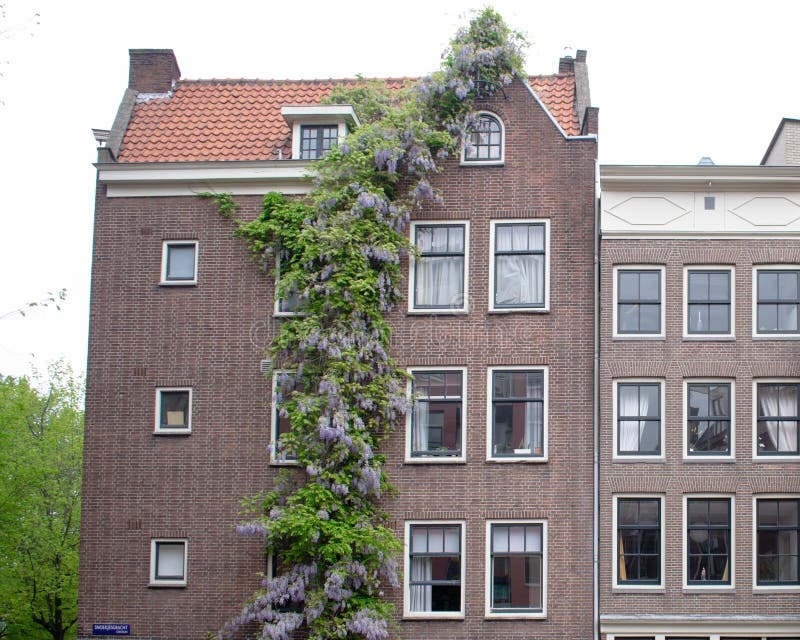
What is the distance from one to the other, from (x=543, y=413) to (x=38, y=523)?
2632 cm

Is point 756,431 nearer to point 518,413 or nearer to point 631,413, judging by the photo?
point 631,413

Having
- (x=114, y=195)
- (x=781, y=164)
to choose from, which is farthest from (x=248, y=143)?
(x=781, y=164)

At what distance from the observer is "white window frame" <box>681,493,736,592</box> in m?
24.0

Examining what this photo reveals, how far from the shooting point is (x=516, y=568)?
2400 cm

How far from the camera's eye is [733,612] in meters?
23.8

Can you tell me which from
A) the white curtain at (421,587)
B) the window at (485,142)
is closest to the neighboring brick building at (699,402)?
the window at (485,142)

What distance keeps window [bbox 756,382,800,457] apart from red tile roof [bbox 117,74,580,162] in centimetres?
756

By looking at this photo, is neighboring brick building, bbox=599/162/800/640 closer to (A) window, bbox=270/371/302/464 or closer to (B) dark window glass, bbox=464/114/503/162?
(B) dark window glass, bbox=464/114/503/162

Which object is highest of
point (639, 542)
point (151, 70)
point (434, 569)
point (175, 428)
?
point (151, 70)

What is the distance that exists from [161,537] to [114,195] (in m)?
8.09

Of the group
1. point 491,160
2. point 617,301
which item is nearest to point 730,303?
point 617,301

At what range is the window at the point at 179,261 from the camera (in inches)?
1010

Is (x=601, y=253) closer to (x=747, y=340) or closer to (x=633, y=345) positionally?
(x=633, y=345)

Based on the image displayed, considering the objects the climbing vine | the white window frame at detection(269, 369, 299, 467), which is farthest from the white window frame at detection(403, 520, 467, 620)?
the white window frame at detection(269, 369, 299, 467)
